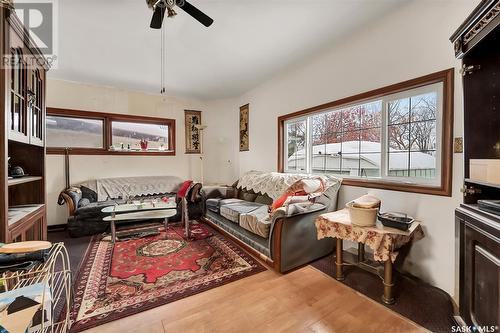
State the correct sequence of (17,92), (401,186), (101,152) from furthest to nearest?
(101,152)
(401,186)
(17,92)

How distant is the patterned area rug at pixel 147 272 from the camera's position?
1645 millimetres

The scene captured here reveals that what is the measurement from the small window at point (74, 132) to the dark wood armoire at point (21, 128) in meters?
2.07

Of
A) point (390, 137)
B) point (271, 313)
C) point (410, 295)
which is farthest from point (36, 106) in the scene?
point (410, 295)

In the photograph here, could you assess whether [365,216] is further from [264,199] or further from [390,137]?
[264,199]

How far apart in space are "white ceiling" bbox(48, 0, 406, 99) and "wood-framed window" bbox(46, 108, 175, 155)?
0.70 m

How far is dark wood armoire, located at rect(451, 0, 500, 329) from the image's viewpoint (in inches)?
44.3

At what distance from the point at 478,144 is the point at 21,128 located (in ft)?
10.7

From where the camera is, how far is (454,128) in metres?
1.74

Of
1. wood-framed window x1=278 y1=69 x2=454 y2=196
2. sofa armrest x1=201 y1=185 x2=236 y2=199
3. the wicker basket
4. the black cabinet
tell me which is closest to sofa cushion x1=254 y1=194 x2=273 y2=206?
sofa armrest x1=201 y1=185 x2=236 y2=199

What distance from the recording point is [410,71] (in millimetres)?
1990

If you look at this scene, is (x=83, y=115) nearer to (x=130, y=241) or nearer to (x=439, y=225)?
(x=130, y=241)

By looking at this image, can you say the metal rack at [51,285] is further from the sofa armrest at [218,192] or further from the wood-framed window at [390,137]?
the wood-framed window at [390,137]

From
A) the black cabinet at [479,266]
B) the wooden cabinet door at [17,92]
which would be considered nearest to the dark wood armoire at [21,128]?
the wooden cabinet door at [17,92]

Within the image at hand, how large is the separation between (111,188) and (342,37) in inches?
171
